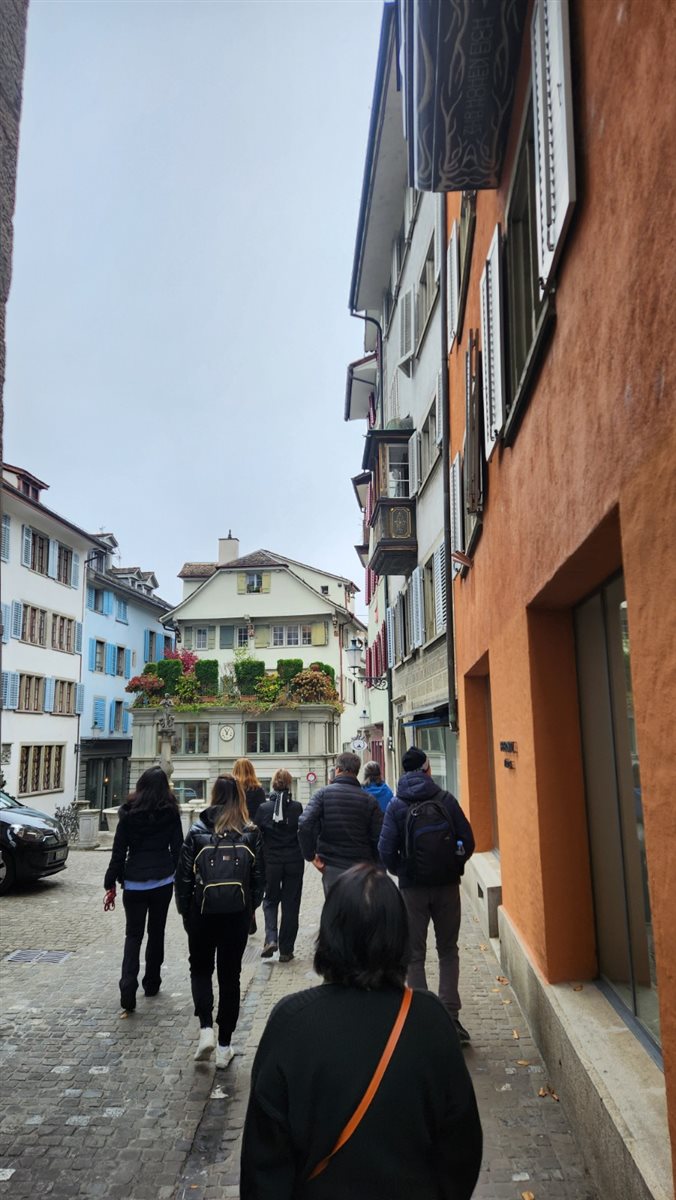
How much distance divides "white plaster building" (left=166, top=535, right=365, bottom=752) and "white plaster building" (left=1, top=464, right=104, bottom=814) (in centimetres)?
1060

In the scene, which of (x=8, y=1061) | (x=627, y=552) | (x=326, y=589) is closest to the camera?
(x=627, y=552)

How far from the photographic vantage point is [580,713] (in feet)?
17.7

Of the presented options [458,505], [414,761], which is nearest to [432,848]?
[414,761]

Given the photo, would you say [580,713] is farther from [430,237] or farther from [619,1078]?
[430,237]

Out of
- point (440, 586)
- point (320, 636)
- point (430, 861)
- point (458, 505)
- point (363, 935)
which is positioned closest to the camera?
point (363, 935)

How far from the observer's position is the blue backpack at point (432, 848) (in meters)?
5.64

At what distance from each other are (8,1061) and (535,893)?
3469mm

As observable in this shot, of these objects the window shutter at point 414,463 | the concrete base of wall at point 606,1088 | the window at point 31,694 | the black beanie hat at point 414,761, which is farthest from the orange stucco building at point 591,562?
the window at point 31,694

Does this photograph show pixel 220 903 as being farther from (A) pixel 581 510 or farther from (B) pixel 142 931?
(A) pixel 581 510

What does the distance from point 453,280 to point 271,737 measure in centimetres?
3030

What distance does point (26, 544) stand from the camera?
1192 inches

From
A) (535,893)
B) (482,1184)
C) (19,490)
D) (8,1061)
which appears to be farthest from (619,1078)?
(19,490)

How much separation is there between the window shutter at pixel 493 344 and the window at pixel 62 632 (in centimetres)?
2840

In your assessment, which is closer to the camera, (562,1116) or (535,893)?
(562,1116)
